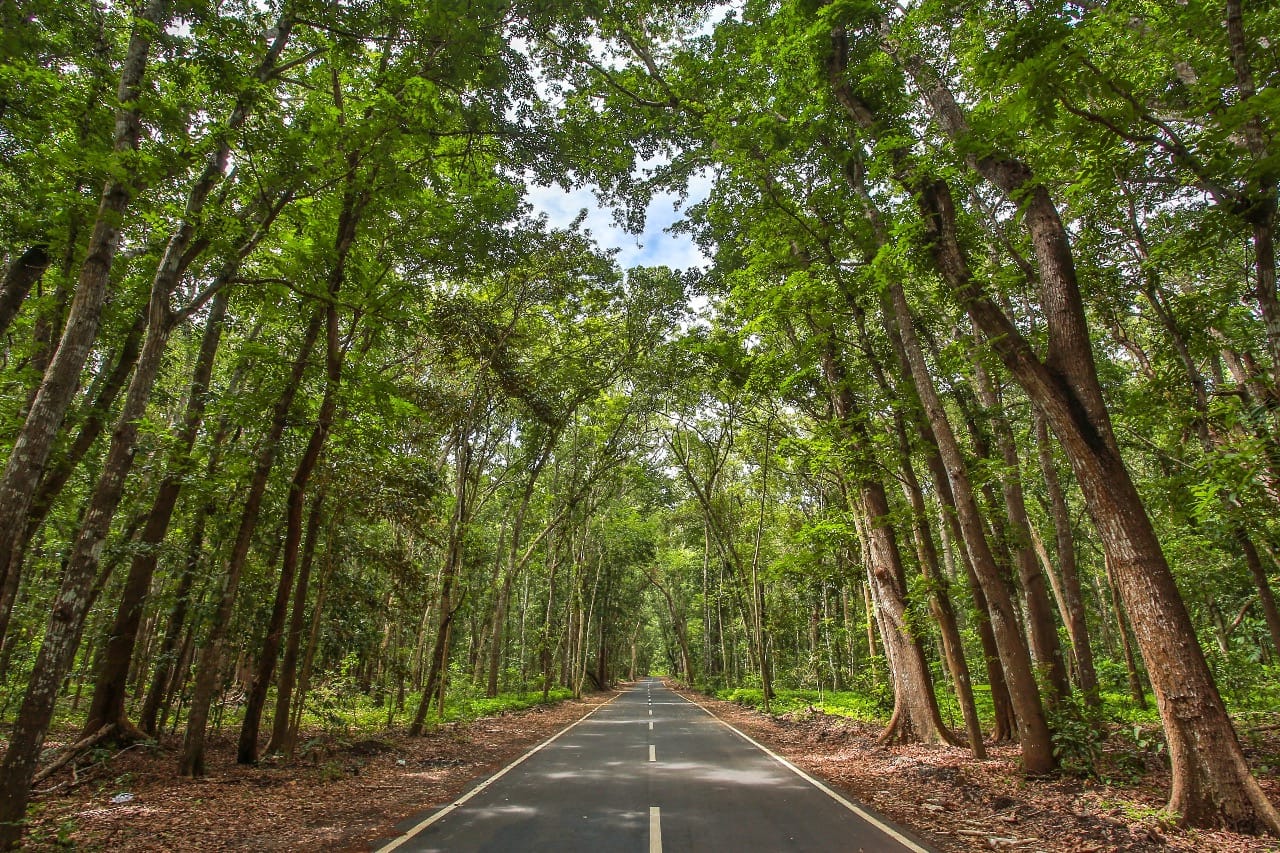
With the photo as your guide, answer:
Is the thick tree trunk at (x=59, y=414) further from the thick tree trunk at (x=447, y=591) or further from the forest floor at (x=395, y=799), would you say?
the thick tree trunk at (x=447, y=591)

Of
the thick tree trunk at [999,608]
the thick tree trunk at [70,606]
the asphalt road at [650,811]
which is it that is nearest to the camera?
the thick tree trunk at [70,606]

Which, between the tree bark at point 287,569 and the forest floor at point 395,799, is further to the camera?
the tree bark at point 287,569

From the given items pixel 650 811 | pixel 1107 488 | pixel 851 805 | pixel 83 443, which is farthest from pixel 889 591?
pixel 83 443

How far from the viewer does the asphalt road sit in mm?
5500

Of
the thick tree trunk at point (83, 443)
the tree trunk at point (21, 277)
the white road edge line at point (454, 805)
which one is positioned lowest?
the white road edge line at point (454, 805)

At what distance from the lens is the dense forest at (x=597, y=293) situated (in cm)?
577

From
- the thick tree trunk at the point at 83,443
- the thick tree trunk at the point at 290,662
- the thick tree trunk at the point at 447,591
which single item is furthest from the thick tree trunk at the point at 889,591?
the thick tree trunk at the point at 83,443

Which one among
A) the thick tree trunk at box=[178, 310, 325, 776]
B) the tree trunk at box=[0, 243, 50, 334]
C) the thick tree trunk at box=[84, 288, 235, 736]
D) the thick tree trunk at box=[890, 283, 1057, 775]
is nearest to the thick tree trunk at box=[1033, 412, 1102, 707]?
the thick tree trunk at box=[890, 283, 1057, 775]

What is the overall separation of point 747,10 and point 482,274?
7787 mm

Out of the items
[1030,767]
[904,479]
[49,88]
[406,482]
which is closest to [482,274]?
[406,482]

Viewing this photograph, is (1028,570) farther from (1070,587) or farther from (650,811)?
(650,811)

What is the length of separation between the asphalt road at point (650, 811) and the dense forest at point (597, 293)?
320cm

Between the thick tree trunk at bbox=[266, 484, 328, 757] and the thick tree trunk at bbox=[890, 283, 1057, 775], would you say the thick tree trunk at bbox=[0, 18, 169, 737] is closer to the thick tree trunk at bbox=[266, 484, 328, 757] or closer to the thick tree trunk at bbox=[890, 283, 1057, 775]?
the thick tree trunk at bbox=[266, 484, 328, 757]

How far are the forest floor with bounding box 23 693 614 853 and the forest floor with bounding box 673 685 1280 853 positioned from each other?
5821 millimetres
